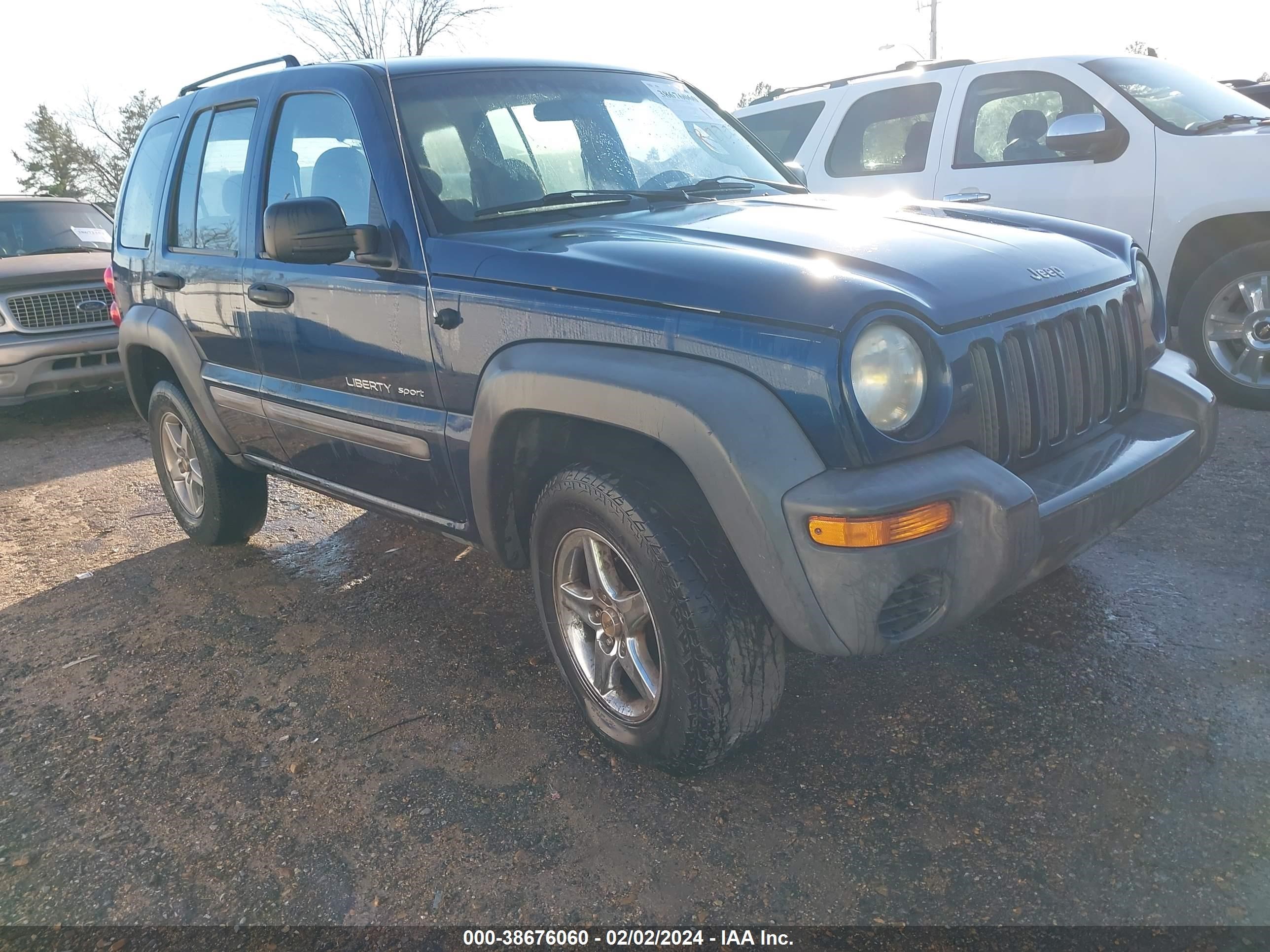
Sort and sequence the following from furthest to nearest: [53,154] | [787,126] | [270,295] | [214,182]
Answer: [53,154] < [787,126] < [214,182] < [270,295]

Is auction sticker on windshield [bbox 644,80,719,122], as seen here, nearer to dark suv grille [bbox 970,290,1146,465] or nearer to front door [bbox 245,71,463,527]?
front door [bbox 245,71,463,527]

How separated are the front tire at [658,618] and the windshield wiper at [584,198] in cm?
90

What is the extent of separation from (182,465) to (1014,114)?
4977 mm

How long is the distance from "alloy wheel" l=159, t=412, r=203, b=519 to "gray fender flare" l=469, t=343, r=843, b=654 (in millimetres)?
2867

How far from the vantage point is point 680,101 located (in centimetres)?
370

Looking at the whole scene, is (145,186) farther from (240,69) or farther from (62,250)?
(62,250)

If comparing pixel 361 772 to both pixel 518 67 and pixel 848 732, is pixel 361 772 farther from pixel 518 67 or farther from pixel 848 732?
pixel 518 67

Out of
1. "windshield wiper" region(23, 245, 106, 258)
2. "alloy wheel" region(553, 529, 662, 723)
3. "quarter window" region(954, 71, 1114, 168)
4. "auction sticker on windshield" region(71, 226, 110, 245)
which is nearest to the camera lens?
"alloy wheel" region(553, 529, 662, 723)

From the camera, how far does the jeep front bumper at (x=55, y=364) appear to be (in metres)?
7.19

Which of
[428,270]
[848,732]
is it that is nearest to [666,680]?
[848,732]

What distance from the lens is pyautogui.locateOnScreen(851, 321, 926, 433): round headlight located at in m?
2.05

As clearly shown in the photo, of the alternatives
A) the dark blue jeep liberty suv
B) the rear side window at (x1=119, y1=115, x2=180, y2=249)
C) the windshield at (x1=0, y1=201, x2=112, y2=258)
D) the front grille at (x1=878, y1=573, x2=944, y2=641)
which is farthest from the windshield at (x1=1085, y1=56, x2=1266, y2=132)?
the windshield at (x1=0, y1=201, x2=112, y2=258)

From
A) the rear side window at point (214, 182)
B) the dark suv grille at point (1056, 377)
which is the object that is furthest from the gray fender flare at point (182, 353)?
the dark suv grille at point (1056, 377)

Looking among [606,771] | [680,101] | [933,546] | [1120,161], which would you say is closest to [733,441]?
[933,546]
